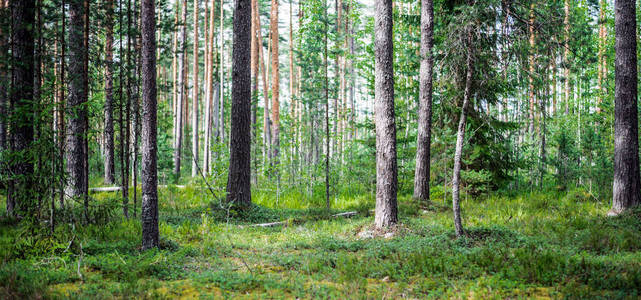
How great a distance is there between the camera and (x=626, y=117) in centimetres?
959

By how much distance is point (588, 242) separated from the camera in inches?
279

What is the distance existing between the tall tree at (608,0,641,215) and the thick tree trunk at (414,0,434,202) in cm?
453

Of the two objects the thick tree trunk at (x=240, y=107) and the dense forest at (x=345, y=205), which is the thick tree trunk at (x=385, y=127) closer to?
the dense forest at (x=345, y=205)

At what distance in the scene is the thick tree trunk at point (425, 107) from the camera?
11.9 m

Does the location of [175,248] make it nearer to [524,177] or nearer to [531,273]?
[531,273]

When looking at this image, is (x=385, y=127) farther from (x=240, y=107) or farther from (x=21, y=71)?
(x=21, y=71)

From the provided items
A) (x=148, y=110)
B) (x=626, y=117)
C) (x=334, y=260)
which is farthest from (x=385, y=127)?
(x=626, y=117)

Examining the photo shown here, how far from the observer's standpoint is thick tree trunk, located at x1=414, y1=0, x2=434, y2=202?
38.9ft

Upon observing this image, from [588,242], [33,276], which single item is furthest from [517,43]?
[33,276]

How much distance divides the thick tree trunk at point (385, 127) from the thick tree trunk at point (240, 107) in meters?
4.05

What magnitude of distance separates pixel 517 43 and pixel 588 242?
371cm

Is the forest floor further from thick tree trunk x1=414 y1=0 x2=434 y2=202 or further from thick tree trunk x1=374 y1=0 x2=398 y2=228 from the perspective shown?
thick tree trunk x1=414 y1=0 x2=434 y2=202

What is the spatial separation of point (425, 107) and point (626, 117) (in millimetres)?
4857

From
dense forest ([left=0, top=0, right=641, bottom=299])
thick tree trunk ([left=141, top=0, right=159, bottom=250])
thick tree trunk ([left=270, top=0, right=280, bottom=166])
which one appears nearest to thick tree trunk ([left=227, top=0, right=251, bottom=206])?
dense forest ([left=0, top=0, right=641, bottom=299])
